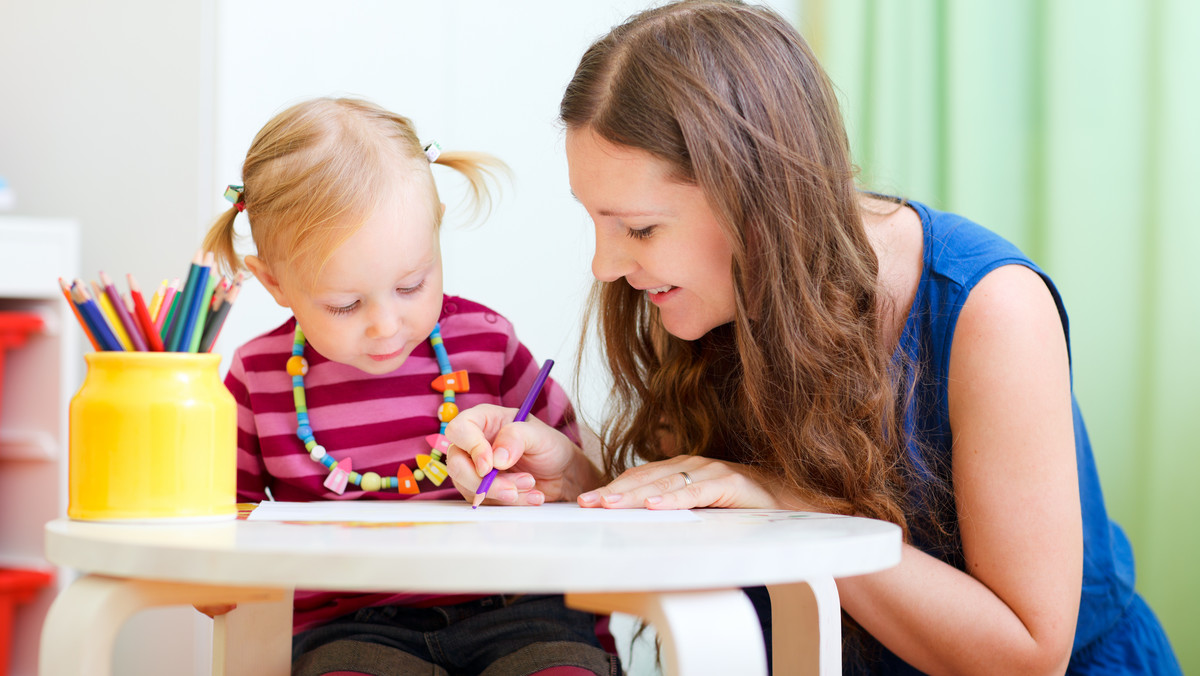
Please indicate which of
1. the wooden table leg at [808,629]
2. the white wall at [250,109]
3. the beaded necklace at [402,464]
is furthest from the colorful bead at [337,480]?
the white wall at [250,109]

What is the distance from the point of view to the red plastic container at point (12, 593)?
1.52m

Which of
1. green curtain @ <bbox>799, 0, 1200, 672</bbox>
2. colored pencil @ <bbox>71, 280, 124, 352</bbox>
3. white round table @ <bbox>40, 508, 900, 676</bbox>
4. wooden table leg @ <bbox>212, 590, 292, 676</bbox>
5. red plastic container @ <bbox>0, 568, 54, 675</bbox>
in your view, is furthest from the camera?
red plastic container @ <bbox>0, 568, 54, 675</bbox>

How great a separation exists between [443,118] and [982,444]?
123 centimetres

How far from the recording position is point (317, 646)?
0.95m

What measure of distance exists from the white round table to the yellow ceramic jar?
0.07 feet

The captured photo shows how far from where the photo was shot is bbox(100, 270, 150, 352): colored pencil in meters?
0.65

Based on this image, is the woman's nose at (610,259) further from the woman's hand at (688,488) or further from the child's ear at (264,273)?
the child's ear at (264,273)

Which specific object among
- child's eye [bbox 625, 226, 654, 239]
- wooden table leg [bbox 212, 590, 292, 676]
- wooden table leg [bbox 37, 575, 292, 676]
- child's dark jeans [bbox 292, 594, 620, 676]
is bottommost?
child's dark jeans [bbox 292, 594, 620, 676]

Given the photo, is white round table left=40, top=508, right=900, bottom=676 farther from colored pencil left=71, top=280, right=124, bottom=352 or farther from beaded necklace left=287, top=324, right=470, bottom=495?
beaded necklace left=287, top=324, right=470, bottom=495

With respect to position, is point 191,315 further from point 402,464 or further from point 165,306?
point 402,464

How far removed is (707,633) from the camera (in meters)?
0.49

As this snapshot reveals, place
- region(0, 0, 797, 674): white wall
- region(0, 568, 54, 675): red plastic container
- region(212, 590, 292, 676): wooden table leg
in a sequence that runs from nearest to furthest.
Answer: region(212, 590, 292, 676): wooden table leg < region(0, 568, 54, 675): red plastic container < region(0, 0, 797, 674): white wall

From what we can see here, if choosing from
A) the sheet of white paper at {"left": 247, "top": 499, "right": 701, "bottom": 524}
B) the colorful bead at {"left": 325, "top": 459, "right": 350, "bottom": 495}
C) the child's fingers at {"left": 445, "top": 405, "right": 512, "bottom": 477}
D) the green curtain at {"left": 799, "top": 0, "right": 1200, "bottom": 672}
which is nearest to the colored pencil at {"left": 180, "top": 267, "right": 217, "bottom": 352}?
Answer: the sheet of white paper at {"left": 247, "top": 499, "right": 701, "bottom": 524}

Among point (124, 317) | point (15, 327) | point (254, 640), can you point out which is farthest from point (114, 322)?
point (15, 327)
